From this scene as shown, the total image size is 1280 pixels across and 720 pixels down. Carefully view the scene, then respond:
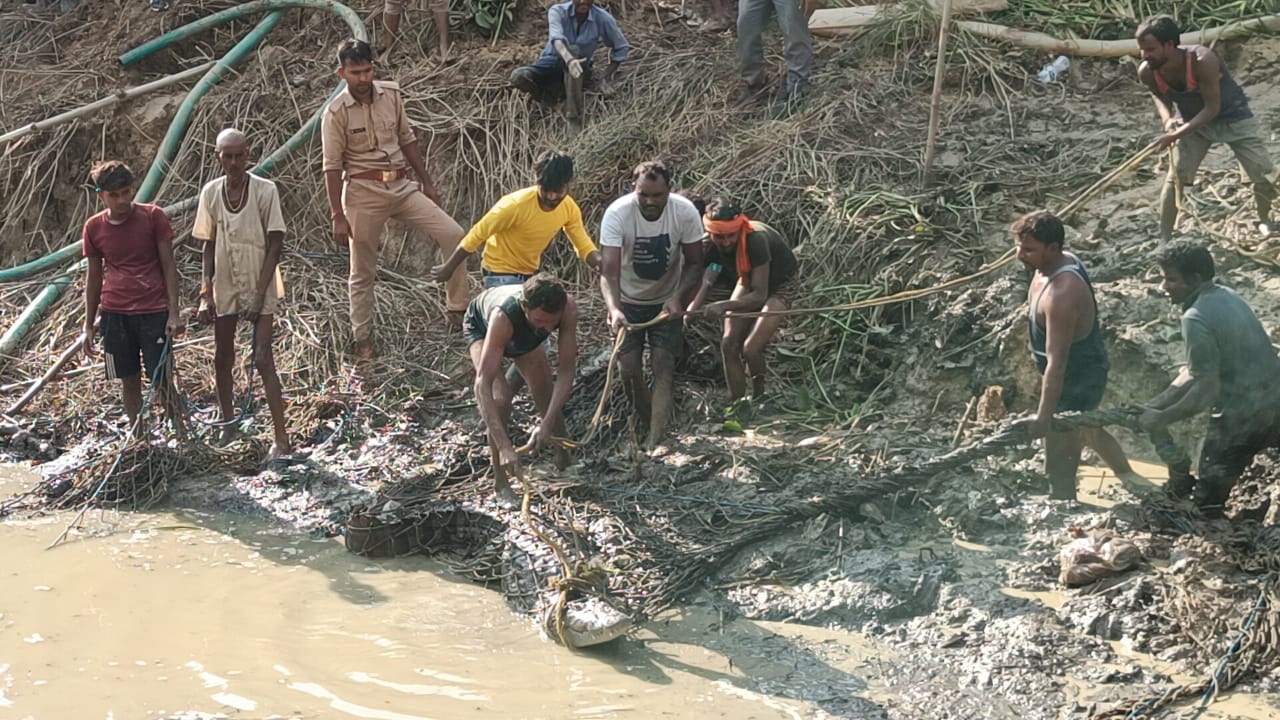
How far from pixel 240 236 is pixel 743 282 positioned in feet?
8.82

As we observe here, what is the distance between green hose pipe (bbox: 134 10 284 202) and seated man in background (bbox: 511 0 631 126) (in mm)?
2519

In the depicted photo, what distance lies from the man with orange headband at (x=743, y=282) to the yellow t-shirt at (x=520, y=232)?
0.68m

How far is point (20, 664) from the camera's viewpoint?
17.3 ft

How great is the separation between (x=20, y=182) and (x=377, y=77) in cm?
304

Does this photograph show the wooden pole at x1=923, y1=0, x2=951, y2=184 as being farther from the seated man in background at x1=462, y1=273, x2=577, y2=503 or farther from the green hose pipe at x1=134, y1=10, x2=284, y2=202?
the green hose pipe at x1=134, y1=10, x2=284, y2=202

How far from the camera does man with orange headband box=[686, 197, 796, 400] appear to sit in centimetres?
685

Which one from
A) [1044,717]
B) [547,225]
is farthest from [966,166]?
[1044,717]

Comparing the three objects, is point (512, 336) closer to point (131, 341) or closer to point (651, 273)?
point (651, 273)

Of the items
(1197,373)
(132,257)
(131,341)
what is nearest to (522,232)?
(132,257)

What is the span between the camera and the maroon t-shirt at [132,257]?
6.88 metres

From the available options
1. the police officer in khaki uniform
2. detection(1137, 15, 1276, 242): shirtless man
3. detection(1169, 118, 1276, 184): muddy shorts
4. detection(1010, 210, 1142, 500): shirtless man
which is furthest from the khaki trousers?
detection(1169, 118, 1276, 184): muddy shorts

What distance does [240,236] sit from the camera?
23.1ft

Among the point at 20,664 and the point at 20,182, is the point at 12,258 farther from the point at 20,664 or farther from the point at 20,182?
the point at 20,664

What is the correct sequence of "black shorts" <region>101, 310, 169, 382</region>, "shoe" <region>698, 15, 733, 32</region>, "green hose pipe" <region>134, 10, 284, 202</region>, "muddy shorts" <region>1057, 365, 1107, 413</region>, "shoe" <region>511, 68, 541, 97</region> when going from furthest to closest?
"shoe" <region>698, 15, 733, 32</region>
"green hose pipe" <region>134, 10, 284, 202</region>
"shoe" <region>511, 68, 541, 97</region>
"black shorts" <region>101, 310, 169, 382</region>
"muddy shorts" <region>1057, 365, 1107, 413</region>
